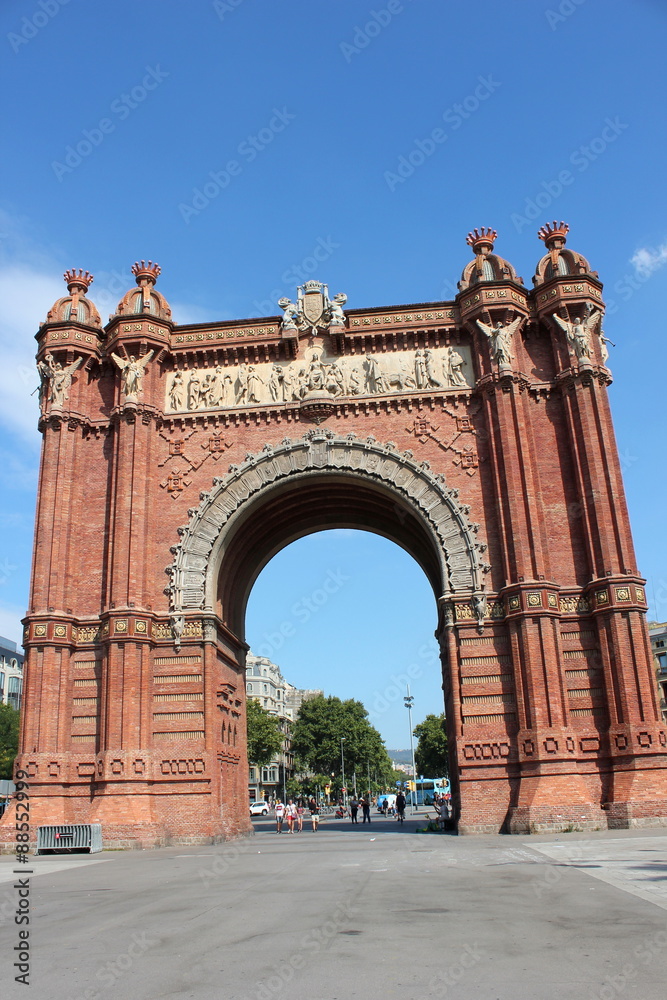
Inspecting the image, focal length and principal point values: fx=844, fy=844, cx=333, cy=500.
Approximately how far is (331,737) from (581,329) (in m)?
73.1

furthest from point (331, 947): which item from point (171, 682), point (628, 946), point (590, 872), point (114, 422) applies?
point (114, 422)

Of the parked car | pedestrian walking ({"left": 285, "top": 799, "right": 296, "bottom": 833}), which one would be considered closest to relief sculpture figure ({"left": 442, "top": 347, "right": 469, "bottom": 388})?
pedestrian walking ({"left": 285, "top": 799, "right": 296, "bottom": 833})

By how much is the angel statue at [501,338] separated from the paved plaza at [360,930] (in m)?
16.0

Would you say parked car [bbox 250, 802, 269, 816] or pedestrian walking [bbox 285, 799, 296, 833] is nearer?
pedestrian walking [bbox 285, 799, 296, 833]


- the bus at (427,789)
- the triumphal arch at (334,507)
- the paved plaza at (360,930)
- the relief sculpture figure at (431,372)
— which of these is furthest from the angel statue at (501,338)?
the bus at (427,789)

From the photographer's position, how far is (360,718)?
97875mm

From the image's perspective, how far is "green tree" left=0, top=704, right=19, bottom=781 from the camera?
225 ft

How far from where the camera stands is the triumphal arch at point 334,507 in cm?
2450

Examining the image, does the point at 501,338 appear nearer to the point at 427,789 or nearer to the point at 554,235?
the point at 554,235

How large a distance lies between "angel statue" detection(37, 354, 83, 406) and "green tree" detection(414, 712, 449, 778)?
76.6m

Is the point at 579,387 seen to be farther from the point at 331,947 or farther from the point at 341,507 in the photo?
the point at 331,947

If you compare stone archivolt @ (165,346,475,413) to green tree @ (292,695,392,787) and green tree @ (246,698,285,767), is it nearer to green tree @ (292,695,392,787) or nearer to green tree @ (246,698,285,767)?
green tree @ (246,698,285,767)

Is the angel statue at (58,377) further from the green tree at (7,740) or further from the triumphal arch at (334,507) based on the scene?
the green tree at (7,740)

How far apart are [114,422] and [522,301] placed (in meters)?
14.6
